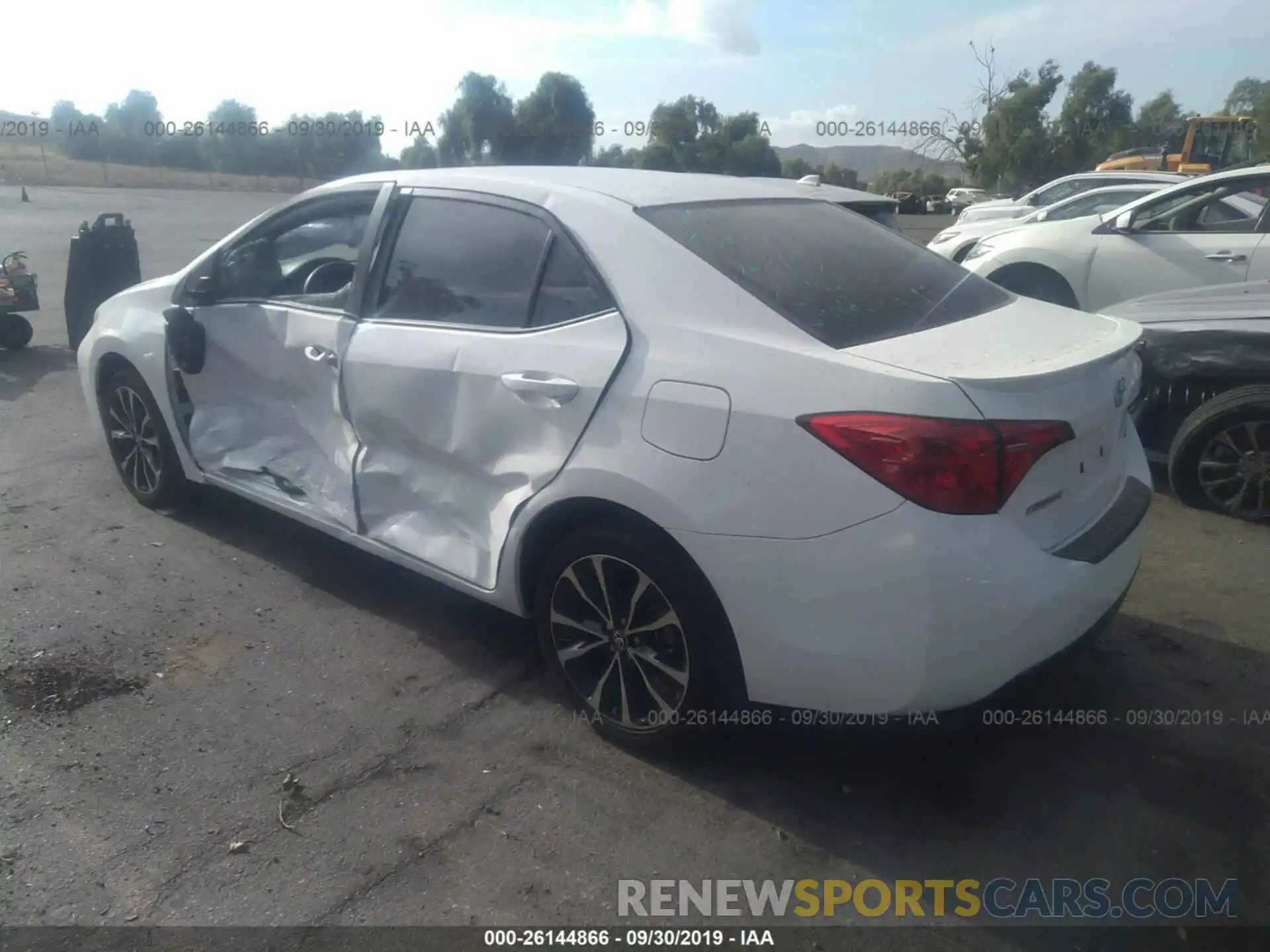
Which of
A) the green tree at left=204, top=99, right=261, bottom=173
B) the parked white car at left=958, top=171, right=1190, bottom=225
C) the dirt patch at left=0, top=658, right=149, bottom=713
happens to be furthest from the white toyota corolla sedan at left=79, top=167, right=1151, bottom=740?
the green tree at left=204, top=99, right=261, bottom=173

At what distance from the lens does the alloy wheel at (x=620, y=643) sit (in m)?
2.92

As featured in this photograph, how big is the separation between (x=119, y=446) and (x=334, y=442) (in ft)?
6.45

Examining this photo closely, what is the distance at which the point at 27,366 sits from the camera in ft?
28.8

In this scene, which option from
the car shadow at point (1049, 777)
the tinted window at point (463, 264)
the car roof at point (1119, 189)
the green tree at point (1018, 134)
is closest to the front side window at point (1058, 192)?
the car roof at point (1119, 189)

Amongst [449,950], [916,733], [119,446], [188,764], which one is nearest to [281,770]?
[188,764]

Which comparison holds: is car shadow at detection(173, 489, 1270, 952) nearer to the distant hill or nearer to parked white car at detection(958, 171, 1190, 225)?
parked white car at detection(958, 171, 1190, 225)

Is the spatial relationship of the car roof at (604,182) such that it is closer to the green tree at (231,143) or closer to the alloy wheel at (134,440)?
the alloy wheel at (134,440)

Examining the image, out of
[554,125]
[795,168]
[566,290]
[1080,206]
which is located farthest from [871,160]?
[566,290]

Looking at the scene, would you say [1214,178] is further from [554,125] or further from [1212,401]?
[554,125]

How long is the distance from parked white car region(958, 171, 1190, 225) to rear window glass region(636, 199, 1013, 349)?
667 cm

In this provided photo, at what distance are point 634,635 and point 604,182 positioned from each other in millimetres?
1576

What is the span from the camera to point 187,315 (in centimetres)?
451

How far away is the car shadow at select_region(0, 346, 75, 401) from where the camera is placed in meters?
7.96

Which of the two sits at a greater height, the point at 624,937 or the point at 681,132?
the point at 681,132
